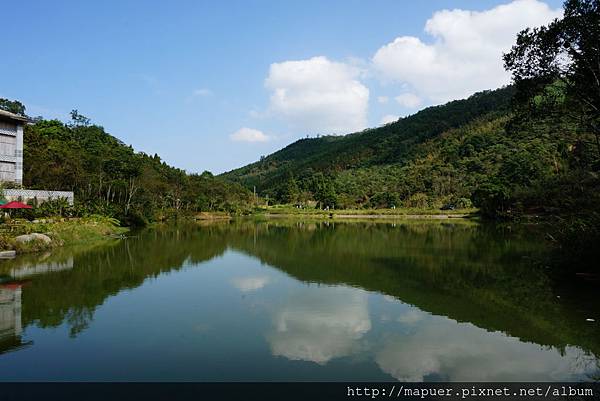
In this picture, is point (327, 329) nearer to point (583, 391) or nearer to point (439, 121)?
point (583, 391)

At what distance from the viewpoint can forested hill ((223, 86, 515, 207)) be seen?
78625 millimetres

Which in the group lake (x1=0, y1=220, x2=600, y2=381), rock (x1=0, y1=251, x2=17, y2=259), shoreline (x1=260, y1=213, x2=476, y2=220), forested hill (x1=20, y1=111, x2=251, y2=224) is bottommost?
lake (x1=0, y1=220, x2=600, y2=381)

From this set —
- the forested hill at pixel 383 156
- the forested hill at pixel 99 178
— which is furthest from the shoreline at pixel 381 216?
the forested hill at pixel 99 178

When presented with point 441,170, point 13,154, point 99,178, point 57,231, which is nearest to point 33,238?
point 57,231

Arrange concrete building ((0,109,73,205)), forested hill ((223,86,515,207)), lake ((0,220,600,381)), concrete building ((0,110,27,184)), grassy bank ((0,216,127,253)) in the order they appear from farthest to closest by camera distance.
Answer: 1. forested hill ((223,86,515,207))
2. concrete building ((0,110,27,184))
3. concrete building ((0,109,73,205))
4. grassy bank ((0,216,127,253))
5. lake ((0,220,600,381))

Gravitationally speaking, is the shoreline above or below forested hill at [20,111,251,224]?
below

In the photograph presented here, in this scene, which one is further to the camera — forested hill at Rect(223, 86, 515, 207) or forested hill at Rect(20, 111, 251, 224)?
forested hill at Rect(223, 86, 515, 207)

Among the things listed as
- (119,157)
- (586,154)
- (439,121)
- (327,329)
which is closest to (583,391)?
(327,329)

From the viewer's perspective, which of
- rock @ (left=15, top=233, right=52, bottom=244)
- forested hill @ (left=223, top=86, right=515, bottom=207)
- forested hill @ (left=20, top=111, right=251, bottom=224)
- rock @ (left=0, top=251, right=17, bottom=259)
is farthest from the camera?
forested hill @ (left=223, top=86, right=515, bottom=207)

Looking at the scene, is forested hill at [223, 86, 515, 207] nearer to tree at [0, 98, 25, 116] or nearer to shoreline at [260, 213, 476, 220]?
shoreline at [260, 213, 476, 220]

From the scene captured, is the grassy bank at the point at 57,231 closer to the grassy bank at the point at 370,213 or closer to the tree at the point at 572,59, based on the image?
the tree at the point at 572,59

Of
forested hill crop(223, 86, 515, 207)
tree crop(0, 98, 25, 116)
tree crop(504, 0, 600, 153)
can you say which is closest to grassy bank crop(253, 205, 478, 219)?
forested hill crop(223, 86, 515, 207)

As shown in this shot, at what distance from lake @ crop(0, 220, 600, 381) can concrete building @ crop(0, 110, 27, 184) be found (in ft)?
48.5

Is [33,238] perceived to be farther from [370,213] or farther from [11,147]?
[370,213]
